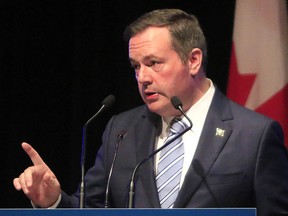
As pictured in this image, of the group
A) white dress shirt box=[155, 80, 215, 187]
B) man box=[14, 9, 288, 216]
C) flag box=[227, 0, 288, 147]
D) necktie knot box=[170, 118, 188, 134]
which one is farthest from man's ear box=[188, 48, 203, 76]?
flag box=[227, 0, 288, 147]

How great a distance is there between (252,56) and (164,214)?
2174 mm

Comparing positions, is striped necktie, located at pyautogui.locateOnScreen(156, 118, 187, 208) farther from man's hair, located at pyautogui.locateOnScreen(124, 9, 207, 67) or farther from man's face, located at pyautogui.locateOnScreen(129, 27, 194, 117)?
man's hair, located at pyautogui.locateOnScreen(124, 9, 207, 67)

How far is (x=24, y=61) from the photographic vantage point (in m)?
4.54

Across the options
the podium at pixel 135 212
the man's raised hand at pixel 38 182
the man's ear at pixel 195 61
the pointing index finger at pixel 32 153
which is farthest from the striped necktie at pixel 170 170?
the podium at pixel 135 212

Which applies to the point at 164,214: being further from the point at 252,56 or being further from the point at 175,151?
the point at 252,56

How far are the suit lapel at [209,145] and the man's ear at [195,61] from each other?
15 cm

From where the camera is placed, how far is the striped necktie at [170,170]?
3.09 meters

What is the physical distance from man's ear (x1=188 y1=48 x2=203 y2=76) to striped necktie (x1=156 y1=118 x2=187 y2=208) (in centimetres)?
26

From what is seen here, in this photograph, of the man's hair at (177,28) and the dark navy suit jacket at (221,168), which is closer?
the dark navy suit jacket at (221,168)

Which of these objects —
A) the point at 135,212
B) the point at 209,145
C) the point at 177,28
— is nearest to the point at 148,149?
the point at 209,145

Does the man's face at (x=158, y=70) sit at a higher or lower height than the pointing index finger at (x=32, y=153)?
higher

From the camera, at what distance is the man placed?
301cm

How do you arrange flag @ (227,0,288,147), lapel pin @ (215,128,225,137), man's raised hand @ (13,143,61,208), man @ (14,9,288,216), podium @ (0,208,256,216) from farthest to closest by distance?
1. flag @ (227,0,288,147)
2. lapel pin @ (215,128,225,137)
3. man @ (14,9,288,216)
4. man's raised hand @ (13,143,61,208)
5. podium @ (0,208,256,216)

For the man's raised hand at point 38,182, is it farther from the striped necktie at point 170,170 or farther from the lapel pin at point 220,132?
the lapel pin at point 220,132
